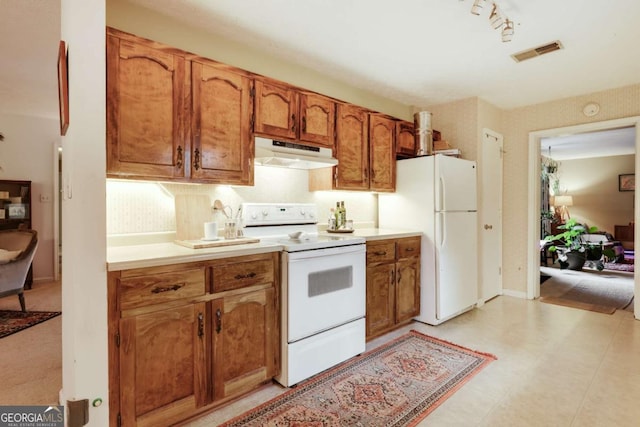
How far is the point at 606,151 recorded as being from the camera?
7.53m

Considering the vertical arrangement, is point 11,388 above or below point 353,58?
below

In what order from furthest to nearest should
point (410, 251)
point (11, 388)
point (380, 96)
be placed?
point (380, 96)
point (410, 251)
point (11, 388)

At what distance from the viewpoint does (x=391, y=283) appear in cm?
301

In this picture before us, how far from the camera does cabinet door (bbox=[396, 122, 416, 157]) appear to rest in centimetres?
359

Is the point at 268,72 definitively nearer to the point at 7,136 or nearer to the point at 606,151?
the point at 7,136

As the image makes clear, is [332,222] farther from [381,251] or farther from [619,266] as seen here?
[619,266]

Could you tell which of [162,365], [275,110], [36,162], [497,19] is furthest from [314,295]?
[36,162]

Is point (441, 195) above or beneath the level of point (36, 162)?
beneath

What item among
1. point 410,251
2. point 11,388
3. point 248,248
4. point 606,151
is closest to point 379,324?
point 410,251

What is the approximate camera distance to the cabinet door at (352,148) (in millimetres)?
3045

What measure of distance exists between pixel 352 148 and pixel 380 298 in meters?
1.39

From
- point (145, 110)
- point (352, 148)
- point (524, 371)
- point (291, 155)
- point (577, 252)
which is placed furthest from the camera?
point (577, 252)

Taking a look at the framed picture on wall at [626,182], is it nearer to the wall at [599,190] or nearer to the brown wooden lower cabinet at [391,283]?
the wall at [599,190]

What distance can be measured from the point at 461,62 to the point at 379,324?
7.93 ft
